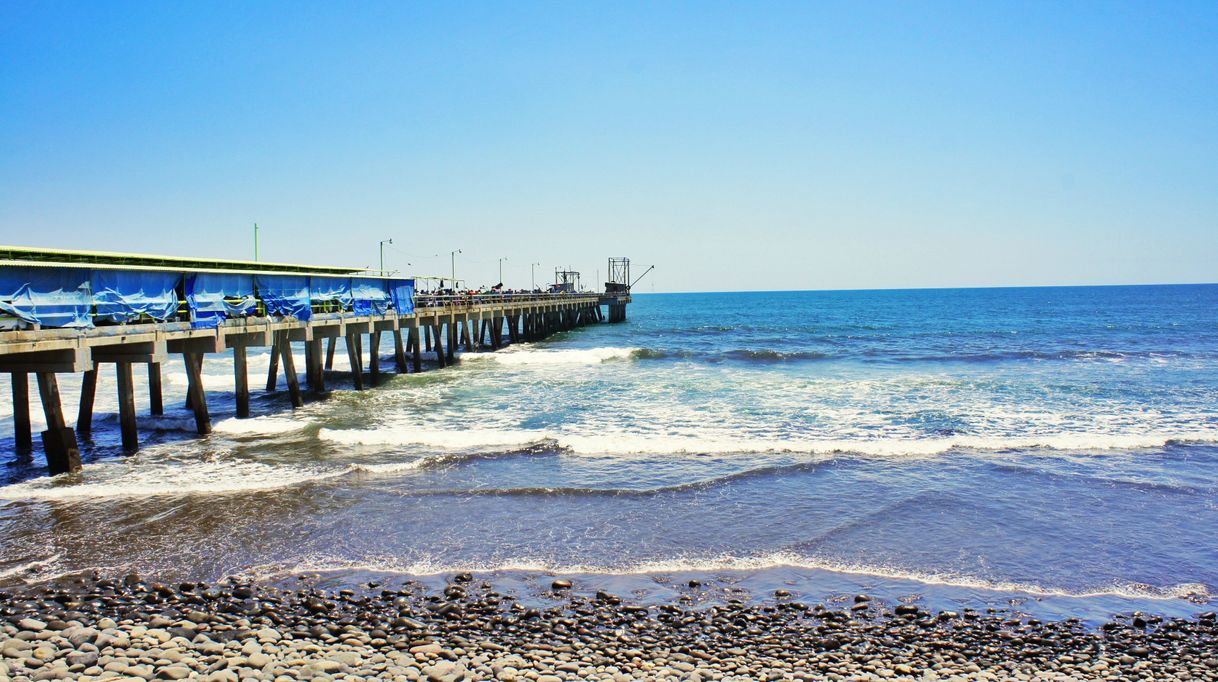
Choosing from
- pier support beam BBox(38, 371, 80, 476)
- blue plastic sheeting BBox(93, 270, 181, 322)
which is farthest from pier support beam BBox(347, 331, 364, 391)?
pier support beam BBox(38, 371, 80, 476)

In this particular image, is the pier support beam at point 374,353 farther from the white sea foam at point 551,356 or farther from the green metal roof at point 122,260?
the white sea foam at point 551,356

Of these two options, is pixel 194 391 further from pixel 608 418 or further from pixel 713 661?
pixel 713 661

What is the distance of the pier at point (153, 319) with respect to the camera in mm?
13492

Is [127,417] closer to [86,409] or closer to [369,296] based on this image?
[86,409]

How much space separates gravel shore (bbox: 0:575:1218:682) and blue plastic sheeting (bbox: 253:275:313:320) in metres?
13.2

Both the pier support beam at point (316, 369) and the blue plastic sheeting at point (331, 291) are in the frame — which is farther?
the pier support beam at point (316, 369)

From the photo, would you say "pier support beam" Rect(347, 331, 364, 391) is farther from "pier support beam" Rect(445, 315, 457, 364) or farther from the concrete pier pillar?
"pier support beam" Rect(445, 315, 457, 364)

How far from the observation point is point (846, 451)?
53.5ft

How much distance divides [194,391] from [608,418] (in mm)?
10233

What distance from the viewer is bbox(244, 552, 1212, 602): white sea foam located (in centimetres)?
884

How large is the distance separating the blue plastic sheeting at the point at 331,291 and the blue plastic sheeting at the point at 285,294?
0.51 meters

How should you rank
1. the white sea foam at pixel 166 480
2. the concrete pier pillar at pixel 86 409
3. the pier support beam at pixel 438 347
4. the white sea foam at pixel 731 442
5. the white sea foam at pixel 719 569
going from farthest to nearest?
the pier support beam at pixel 438 347 < the concrete pier pillar at pixel 86 409 < the white sea foam at pixel 731 442 < the white sea foam at pixel 166 480 < the white sea foam at pixel 719 569

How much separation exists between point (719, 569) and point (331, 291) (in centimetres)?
1860

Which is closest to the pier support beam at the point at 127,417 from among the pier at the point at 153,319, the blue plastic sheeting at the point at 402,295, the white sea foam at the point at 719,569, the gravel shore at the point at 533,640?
the pier at the point at 153,319
